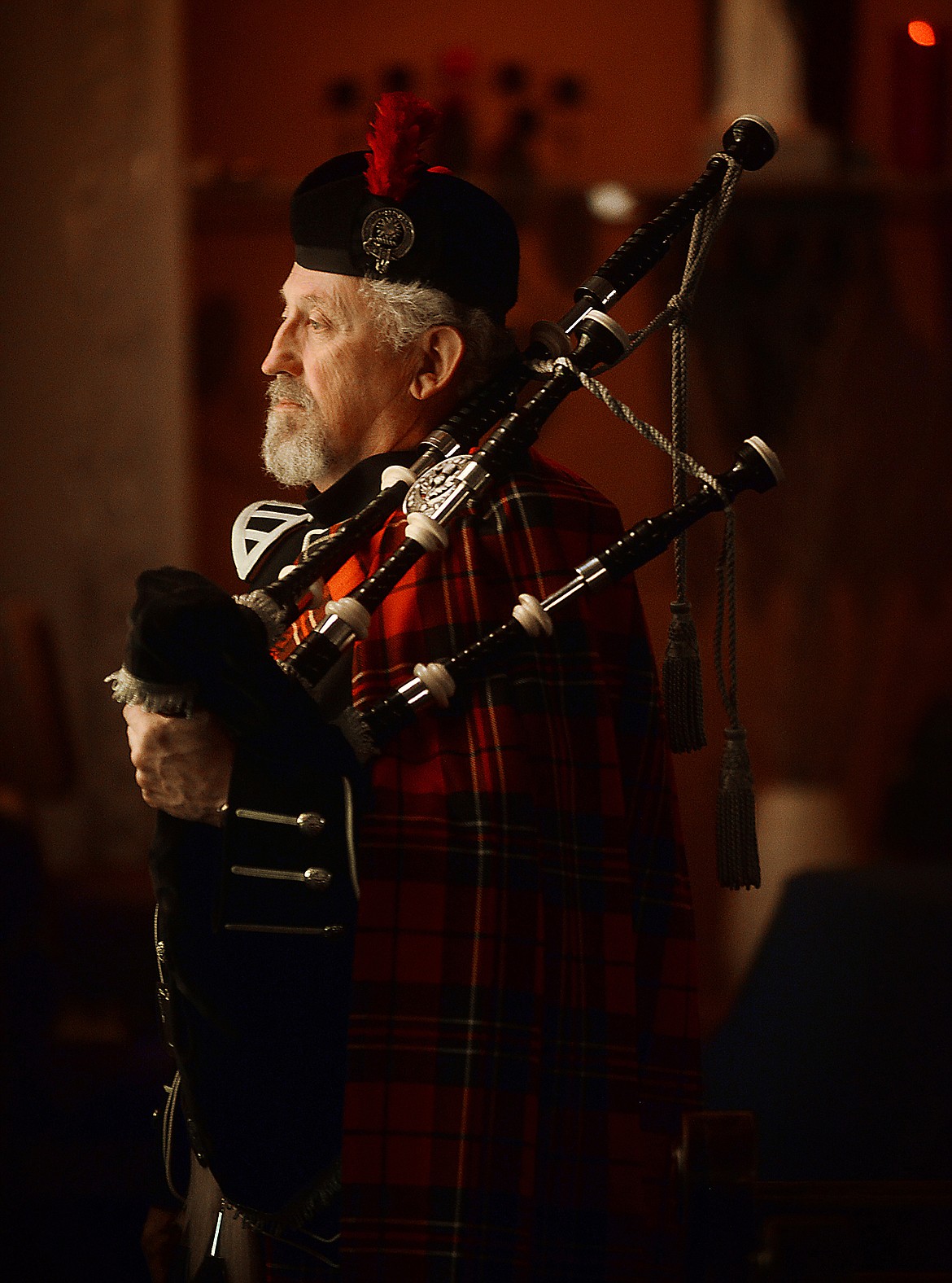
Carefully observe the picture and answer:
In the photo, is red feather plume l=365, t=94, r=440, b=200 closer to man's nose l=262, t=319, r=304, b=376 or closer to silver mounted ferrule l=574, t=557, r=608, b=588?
man's nose l=262, t=319, r=304, b=376

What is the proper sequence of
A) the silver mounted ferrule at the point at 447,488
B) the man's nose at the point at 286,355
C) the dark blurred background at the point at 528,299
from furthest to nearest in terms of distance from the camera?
the dark blurred background at the point at 528,299
the man's nose at the point at 286,355
the silver mounted ferrule at the point at 447,488

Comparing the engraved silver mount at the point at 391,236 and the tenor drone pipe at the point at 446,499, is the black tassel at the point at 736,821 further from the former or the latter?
the engraved silver mount at the point at 391,236

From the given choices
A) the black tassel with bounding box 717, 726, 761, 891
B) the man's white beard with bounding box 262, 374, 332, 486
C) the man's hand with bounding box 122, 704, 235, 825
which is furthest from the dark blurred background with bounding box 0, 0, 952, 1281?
the man's hand with bounding box 122, 704, 235, 825

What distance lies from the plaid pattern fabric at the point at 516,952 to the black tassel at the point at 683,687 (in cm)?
3

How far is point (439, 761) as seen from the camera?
0.94 meters

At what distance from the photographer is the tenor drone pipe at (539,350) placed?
98 centimetres

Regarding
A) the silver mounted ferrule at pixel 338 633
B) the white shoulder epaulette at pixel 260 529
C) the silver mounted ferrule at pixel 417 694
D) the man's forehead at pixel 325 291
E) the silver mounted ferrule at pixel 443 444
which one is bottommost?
the silver mounted ferrule at pixel 417 694

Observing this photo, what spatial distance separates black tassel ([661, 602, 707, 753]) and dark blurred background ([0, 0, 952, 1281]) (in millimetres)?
2176

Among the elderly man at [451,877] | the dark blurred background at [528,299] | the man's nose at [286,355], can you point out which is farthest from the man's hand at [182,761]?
the dark blurred background at [528,299]

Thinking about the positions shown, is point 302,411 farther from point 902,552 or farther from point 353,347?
point 902,552

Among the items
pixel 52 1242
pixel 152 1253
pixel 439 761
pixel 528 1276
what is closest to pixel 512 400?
pixel 439 761

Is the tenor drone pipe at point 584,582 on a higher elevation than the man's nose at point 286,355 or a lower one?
lower

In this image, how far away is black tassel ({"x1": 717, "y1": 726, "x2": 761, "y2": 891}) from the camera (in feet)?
3.46

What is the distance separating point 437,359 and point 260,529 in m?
0.22
